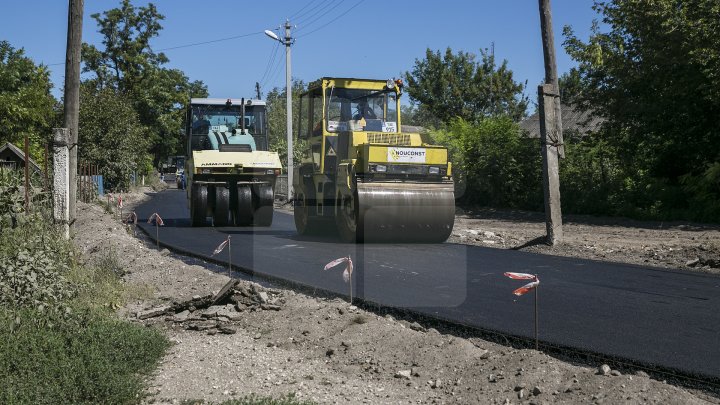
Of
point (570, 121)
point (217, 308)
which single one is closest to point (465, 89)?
point (570, 121)

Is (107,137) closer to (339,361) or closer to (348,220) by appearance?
(348,220)

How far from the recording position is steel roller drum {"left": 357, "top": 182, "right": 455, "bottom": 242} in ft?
49.4

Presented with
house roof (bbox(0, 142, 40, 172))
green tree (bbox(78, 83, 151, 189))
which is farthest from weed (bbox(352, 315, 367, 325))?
green tree (bbox(78, 83, 151, 189))

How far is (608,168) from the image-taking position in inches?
1013

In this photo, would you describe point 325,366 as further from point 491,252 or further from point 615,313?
point 491,252

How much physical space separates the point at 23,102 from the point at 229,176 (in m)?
26.8

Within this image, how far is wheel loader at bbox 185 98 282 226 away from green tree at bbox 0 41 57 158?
18156 millimetres

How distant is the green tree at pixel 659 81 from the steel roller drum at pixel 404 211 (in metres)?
9.13

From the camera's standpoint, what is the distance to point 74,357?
654 centimetres

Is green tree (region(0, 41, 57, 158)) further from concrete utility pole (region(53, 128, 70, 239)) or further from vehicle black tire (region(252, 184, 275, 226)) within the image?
concrete utility pole (region(53, 128, 70, 239))

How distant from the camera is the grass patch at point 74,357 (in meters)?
5.82

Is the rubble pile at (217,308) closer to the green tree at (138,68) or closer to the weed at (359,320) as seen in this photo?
the weed at (359,320)

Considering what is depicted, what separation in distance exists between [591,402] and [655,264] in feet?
26.3

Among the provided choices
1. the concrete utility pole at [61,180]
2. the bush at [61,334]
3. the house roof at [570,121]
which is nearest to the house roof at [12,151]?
the concrete utility pole at [61,180]
